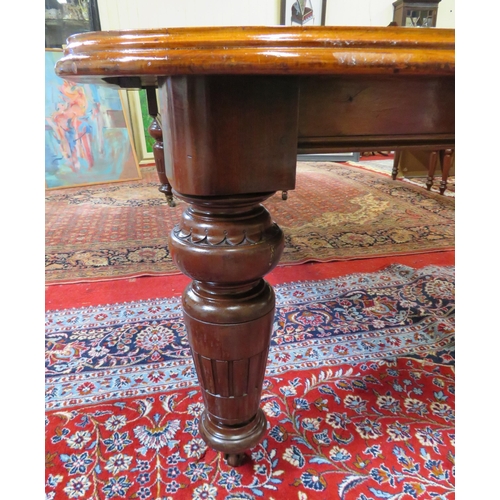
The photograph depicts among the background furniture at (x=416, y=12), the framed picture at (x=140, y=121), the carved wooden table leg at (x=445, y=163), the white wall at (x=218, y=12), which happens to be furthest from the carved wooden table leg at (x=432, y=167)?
the framed picture at (x=140, y=121)

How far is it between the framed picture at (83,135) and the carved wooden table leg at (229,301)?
281 cm

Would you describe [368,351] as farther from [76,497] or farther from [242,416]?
[76,497]

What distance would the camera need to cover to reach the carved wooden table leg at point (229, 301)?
46cm

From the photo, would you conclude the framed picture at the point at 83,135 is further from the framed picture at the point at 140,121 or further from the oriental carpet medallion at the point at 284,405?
the oriental carpet medallion at the point at 284,405

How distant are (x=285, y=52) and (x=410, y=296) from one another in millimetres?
1119

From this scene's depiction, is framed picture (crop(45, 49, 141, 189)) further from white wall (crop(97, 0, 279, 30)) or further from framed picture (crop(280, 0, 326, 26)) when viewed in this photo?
framed picture (crop(280, 0, 326, 26))

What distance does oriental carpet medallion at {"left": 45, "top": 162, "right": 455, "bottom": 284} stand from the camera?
5.15 feet

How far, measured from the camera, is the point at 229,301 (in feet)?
1.66

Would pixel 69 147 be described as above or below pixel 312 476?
above

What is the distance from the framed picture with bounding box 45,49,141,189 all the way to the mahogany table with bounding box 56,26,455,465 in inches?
112

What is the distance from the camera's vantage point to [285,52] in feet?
1.03

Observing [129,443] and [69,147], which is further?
[69,147]

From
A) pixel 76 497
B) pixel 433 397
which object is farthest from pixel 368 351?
pixel 76 497

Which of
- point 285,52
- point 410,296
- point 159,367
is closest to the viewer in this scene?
point 285,52
